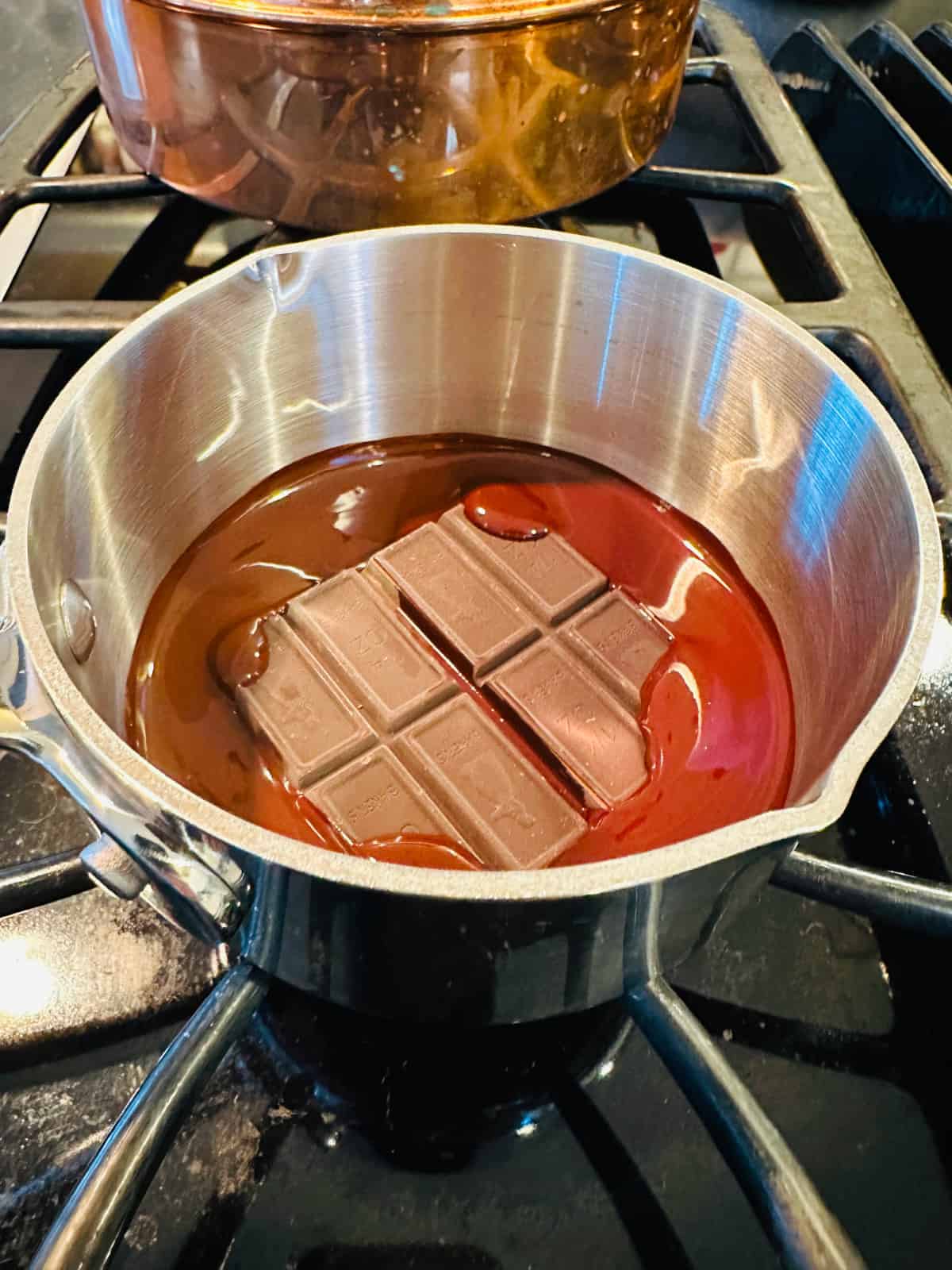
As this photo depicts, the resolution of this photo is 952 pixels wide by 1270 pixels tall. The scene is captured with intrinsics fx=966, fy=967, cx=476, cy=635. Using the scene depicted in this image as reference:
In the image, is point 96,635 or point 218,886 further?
point 96,635

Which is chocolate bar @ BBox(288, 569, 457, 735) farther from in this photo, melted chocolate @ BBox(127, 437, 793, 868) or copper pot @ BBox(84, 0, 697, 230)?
copper pot @ BBox(84, 0, 697, 230)

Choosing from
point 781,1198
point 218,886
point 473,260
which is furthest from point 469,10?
point 781,1198

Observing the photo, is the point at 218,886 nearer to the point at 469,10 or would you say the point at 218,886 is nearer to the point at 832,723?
the point at 832,723

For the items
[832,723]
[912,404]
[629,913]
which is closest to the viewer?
[629,913]

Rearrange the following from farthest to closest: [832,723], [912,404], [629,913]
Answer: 1. [912,404]
2. [832,723]
3. [629,913]

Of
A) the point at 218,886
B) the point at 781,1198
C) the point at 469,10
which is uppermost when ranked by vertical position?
the point at 469,10

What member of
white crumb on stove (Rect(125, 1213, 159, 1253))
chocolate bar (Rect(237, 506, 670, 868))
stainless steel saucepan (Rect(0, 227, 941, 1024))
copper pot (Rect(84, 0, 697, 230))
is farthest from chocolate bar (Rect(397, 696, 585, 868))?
copper pot (Rect(84, 0, 697, 230))
